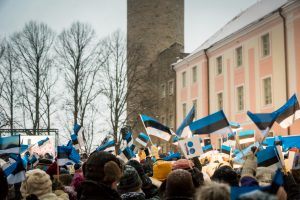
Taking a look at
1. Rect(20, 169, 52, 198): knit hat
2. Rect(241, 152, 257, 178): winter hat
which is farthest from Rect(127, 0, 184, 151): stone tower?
Rect(20, 169, 52, 198): knit hat

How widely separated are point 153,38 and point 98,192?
4381 cm

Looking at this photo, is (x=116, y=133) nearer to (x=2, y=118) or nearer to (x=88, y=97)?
(x=88, y=97)

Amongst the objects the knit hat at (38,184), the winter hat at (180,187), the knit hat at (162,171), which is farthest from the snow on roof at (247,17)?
the winter hat at (180,187)

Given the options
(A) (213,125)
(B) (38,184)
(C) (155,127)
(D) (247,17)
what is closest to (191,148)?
(A) (213,125)

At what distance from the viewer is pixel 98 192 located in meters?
4.27

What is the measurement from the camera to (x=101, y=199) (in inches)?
167

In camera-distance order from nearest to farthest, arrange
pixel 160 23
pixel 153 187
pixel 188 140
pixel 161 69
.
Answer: pixel 153 187, pixel 188 140, pixel 161 69, pixel 160 23

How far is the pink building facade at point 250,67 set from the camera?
86.5 feet

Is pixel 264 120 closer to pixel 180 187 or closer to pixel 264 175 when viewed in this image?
pixel 264 175

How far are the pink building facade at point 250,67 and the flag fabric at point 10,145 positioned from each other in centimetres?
1929

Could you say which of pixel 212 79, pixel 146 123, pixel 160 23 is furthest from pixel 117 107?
pixel 146 123

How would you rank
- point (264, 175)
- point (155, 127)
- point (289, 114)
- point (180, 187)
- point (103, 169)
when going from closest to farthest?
point (103, 169), point (180, 187), point (264, 175), point (289, 114), point (155, 127)

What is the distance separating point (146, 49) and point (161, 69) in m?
2.98

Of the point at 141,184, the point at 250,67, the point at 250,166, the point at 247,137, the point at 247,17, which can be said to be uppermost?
the point at 247,17
